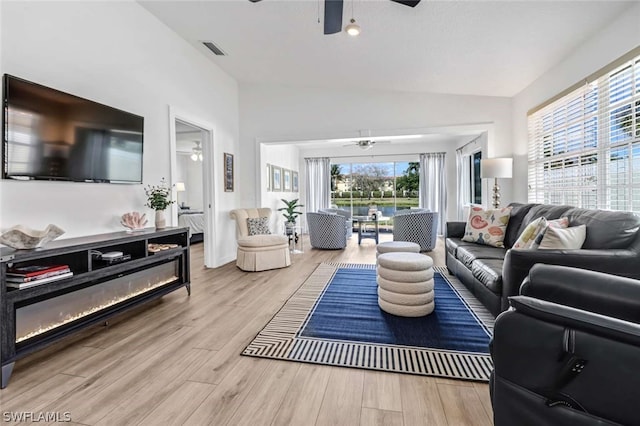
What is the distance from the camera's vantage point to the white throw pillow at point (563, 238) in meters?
2.33

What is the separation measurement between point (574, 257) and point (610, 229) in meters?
0.47

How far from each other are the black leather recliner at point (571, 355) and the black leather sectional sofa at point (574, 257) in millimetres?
1025

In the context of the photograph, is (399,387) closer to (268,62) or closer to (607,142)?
(607,142)

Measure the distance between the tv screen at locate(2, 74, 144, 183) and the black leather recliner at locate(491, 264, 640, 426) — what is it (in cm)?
308

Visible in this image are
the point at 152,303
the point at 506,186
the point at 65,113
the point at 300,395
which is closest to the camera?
the point at 300,395

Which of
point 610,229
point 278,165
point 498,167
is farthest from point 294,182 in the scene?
point 610,229

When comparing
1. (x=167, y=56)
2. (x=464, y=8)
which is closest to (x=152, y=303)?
(x=167, y=56)

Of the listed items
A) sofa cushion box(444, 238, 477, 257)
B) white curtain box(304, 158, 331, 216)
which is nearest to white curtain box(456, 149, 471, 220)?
white curtain box(304, 158, 331, 216)

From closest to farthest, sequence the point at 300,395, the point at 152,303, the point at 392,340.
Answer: the point at 300,395
the point at 392,340
the point at 152,303

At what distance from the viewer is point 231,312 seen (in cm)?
294

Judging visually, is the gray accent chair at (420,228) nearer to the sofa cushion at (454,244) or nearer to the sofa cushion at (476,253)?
the sofa cushion at (454,244)

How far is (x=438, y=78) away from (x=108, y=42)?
3.97 meters

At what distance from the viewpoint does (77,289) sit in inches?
92.3

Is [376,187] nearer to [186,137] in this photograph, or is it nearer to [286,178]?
[286,178]
